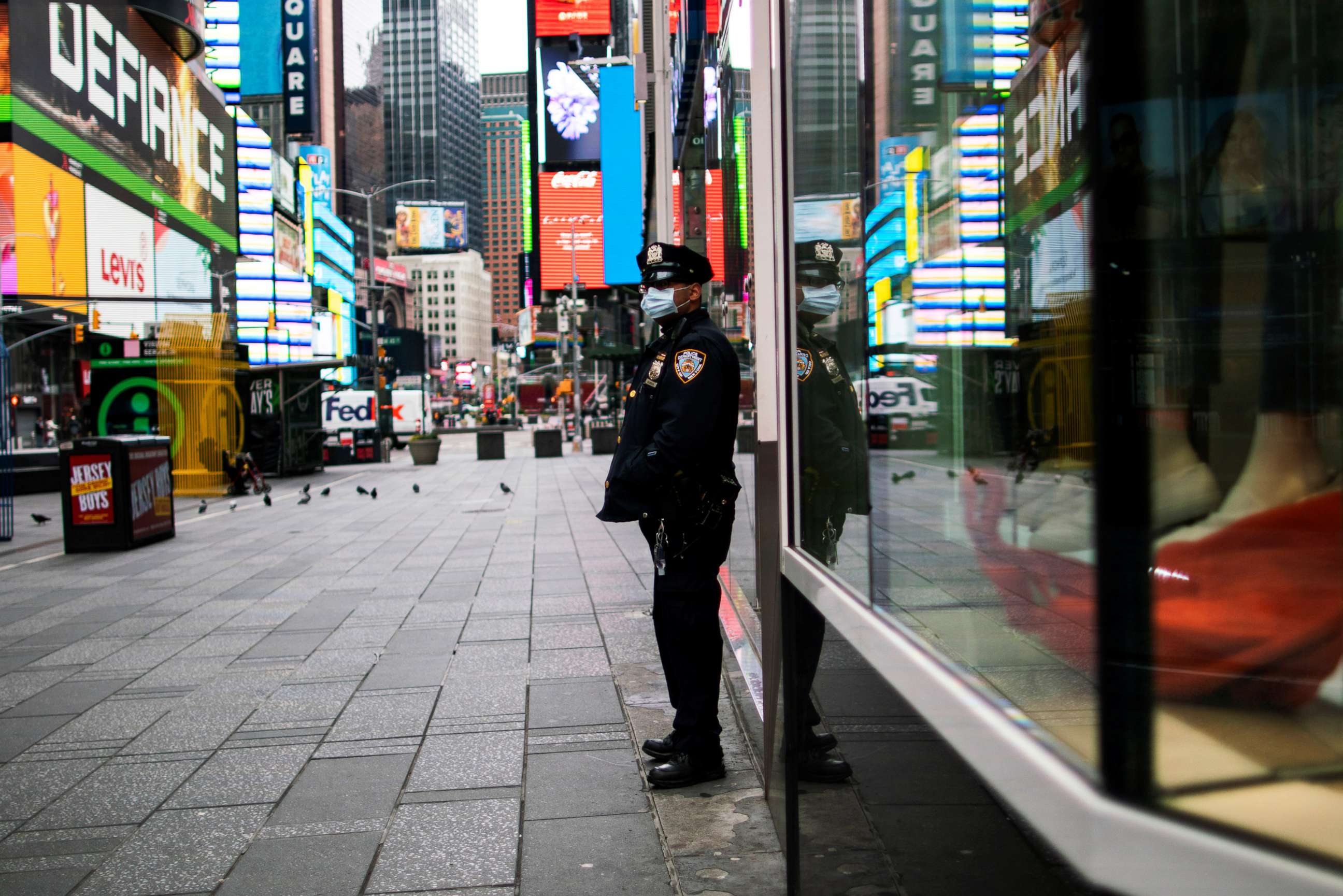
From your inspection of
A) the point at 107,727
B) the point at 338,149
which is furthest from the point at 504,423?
the point at 107,727

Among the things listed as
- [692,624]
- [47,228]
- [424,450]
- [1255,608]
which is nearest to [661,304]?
[692,624]

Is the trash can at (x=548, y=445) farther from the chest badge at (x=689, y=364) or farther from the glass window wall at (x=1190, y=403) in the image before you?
the glass window wall at (x=1190, y=403)

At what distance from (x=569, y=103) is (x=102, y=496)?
66.3 meters

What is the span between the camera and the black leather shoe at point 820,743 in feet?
8.19

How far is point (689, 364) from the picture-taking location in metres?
3.97

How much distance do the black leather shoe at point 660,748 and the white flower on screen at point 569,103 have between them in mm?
72165

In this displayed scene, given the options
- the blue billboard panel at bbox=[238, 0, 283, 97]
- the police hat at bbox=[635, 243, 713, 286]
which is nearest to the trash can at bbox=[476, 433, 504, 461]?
the police hat at bbox=[635, 243, 713, 286]

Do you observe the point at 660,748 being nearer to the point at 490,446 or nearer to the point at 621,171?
the point at 490,446

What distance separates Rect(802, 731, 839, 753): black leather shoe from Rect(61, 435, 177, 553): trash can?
10.9m

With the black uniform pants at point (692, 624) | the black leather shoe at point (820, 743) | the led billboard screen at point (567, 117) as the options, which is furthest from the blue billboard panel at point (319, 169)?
the black leather shoe at point (820, 743)

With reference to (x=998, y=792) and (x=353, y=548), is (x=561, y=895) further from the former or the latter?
(x=353, y=548)

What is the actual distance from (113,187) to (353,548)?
22724 mm

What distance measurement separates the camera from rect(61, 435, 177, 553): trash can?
1190 centimetres

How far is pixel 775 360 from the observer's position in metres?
3.16
